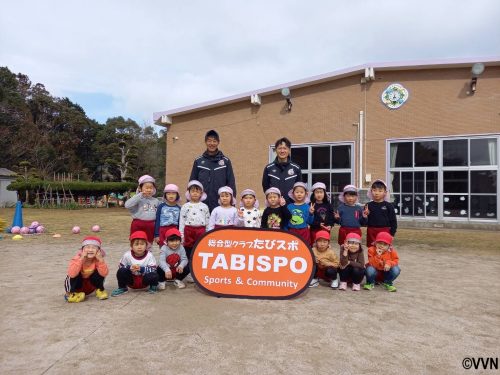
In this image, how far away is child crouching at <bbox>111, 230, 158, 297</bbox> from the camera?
4254 mm

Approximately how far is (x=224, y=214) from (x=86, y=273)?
5.92 ft

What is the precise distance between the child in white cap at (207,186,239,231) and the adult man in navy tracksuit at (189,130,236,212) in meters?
0.33

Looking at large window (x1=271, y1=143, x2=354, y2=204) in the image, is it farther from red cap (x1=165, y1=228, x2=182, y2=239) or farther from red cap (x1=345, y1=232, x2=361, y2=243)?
red cap (x1=165, y1=228, x2=182, y2=239)

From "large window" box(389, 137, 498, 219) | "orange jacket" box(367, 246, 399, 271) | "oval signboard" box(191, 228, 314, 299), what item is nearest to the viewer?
"oval signboard" box(191, 228, 314, 299)

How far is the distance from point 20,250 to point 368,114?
12.4m

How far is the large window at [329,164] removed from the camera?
14.9m

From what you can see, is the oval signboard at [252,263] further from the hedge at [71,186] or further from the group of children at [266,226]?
the hedge at [71,186]

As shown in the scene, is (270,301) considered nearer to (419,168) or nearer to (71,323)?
(71,323)

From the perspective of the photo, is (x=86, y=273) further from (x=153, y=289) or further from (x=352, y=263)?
(x=352, y=263)

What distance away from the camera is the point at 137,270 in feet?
14.0

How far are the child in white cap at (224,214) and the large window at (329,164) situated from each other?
10.7 meters

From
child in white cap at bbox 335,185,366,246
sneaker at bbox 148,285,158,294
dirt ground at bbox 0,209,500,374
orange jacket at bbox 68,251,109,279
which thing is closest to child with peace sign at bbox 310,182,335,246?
child in white cap at bbox 335,185,366,246

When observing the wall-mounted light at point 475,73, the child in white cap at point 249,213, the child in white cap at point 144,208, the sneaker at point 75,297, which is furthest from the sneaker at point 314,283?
the wall-mounted light at point 475,73

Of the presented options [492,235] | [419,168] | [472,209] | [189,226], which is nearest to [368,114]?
[419,168]
